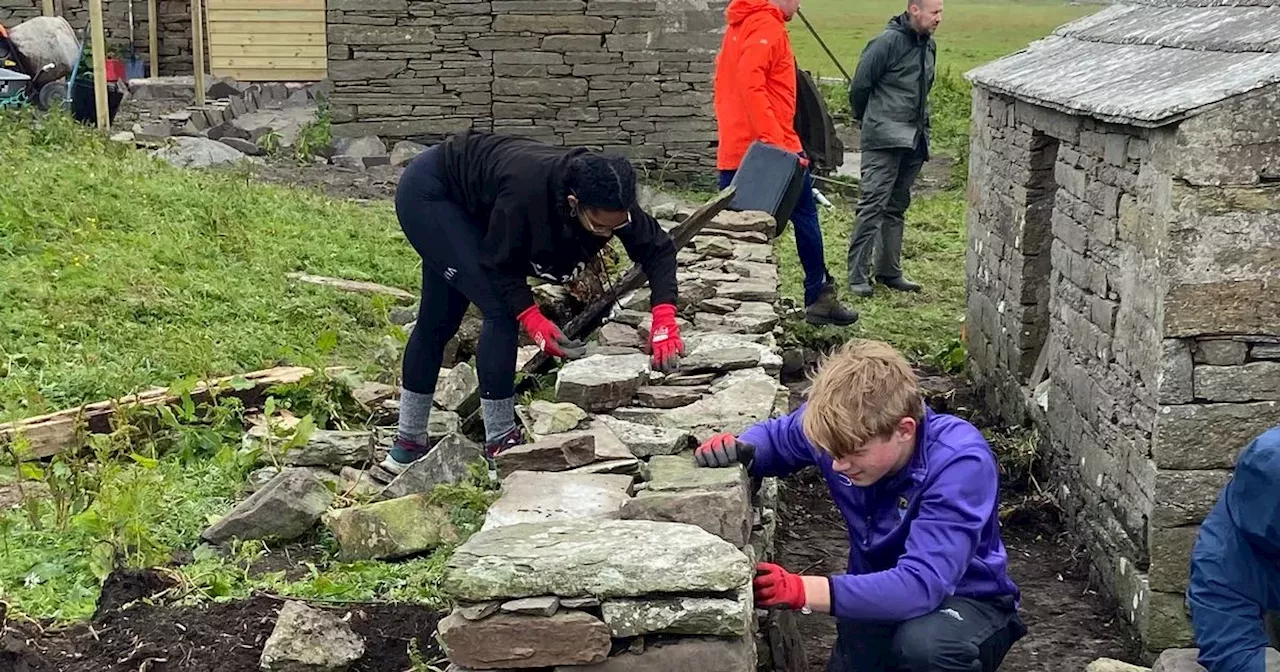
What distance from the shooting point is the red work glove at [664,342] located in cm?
536

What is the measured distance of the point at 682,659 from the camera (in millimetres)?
3258

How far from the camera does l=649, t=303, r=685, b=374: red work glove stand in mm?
5359

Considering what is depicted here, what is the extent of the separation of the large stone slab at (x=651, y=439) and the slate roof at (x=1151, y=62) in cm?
186

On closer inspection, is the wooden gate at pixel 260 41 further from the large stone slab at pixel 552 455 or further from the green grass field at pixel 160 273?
the large stone slab at pixel 552 455

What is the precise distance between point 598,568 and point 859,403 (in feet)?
2.45

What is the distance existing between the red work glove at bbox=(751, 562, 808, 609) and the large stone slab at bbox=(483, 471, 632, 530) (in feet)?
1.81

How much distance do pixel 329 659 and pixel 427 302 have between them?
5.97ft

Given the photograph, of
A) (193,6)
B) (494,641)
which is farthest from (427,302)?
(193,6)

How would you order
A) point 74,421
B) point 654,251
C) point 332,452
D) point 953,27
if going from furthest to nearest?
point 953,27 < point 74,421 < point 332,452 < point 654,251

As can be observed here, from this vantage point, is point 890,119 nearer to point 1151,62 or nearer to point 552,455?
point 1151,62

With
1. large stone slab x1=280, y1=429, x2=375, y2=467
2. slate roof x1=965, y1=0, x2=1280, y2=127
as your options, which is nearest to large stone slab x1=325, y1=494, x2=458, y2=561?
large stone slab x1=280, y1=429, x2=375, y2=467

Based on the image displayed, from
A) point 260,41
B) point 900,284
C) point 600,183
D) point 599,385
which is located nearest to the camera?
point 600,183

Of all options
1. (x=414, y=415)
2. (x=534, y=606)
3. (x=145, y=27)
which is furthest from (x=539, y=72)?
(x=534, y=606)

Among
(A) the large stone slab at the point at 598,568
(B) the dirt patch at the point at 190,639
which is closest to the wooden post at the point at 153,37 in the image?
(B) the dirt patch at the point at 190,639
